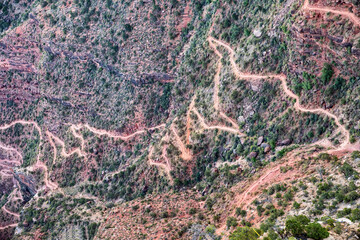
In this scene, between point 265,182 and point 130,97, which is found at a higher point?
point 130,97

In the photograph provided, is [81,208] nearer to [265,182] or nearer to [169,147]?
[169,147]

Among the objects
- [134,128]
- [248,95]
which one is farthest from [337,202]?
[134,128]

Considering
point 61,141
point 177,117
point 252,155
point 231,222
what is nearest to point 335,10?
point 252,155

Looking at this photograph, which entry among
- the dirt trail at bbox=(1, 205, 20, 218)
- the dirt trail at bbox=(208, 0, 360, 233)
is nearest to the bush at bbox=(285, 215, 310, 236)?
the dirt trail at bbox=(208, 0, 360, 233)

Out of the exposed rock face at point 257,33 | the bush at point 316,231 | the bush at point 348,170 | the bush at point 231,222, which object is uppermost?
the exposed rock face at point 257,33

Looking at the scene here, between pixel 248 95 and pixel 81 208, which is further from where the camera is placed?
pixel 81 208

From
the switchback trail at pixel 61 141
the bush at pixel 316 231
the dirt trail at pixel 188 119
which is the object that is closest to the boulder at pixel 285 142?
the dirt trail at pixel 188 119

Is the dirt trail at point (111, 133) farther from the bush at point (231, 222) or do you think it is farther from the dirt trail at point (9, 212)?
the bush at point (231, 222)
